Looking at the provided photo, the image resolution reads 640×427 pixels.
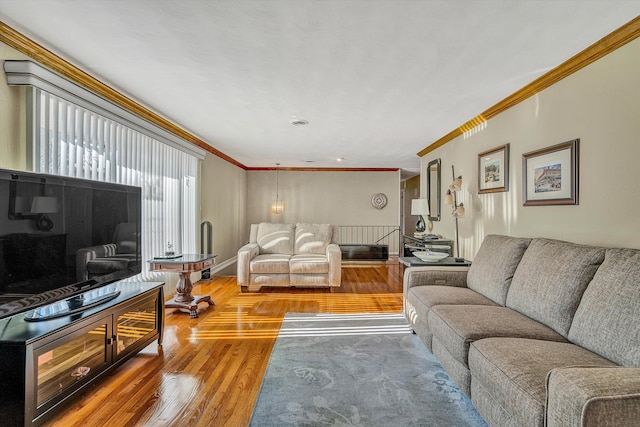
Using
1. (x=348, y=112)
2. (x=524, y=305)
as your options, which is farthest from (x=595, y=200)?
(x=348, y=112)

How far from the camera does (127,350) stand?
2408mm

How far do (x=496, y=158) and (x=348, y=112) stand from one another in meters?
1.67

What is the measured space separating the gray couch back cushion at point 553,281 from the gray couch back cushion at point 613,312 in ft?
0.25

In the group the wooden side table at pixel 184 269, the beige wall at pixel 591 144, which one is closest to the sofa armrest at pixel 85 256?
the wooden side table at pixel 184 269

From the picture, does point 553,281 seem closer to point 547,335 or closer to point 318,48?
point 547,335

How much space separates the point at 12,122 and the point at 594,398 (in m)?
3.29

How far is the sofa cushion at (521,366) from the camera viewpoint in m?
1.29

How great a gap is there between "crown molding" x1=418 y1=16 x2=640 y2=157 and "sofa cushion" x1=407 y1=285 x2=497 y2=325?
6.02ft

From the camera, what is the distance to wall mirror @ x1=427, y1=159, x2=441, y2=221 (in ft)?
16.7

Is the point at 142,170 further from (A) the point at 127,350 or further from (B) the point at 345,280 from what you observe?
(B) the point at 345,280

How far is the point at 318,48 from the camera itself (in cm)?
216

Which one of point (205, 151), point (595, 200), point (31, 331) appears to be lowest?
point (31, 331)

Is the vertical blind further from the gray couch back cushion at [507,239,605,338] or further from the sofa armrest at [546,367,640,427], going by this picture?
the gray couch back cushion at [507,239,605,338]

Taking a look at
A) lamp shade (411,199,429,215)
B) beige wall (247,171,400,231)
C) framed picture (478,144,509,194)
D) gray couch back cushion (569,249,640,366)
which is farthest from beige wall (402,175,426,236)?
gray couch back cushion (569,249,640,366)
